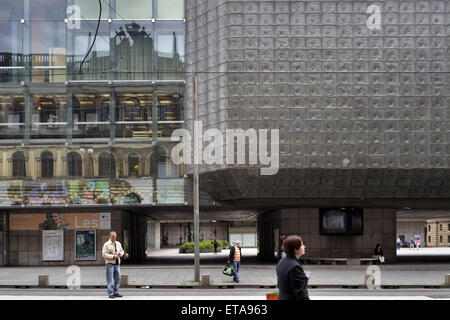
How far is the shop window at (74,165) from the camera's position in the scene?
31.1 metres

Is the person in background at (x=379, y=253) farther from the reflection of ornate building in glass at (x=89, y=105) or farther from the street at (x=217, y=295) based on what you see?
the street at (x=217, y=295)

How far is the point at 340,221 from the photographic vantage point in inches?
1303

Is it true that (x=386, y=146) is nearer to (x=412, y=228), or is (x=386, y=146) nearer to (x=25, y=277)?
(x=25, y=277)

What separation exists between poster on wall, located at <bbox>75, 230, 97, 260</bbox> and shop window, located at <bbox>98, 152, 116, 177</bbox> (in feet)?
11.2

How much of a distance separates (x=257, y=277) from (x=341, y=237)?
34.6 feet

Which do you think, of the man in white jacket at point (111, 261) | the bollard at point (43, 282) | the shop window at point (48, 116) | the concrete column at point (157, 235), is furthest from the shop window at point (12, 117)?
the concrete column at point (157, 235)

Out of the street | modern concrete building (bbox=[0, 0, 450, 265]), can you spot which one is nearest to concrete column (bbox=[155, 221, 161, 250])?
modern concrete building (bbox=[0, 0, 450, 265])

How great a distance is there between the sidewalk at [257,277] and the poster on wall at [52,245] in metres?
2.70

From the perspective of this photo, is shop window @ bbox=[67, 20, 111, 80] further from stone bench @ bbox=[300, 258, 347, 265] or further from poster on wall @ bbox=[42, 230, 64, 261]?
stone bench @ bbox=[300, 258, 347, 265]

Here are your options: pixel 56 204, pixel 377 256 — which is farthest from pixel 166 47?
pixel 377 256

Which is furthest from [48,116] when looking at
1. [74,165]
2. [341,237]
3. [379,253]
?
[379,253]

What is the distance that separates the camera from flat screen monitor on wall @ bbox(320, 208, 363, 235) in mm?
33062

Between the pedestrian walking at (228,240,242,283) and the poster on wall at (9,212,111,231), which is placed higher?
the poster on wall at (9,212,111,231)
